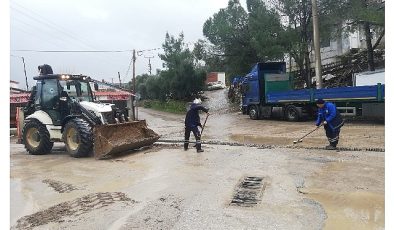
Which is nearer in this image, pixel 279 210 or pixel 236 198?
pixel 279 210

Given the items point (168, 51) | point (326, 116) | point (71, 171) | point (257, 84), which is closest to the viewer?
point (71, 171)

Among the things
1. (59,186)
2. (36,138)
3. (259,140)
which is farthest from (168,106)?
(59,186)

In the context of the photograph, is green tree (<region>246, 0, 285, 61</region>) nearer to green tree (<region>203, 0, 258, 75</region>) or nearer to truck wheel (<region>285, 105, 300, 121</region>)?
green tree (<region>203, 0, 258, 75</region>)

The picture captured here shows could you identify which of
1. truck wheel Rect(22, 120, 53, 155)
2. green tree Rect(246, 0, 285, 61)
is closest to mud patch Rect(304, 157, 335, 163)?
truck wheel Rect(22, 120, 53, 155)

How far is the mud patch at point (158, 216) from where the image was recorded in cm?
542

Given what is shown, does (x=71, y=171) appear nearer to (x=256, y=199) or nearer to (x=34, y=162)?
(x=34, y=162)

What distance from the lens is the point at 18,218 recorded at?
6.09 meters

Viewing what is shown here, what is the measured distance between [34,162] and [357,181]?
8414 mm

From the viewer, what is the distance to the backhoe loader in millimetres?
10969

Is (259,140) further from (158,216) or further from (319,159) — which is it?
(158,216)

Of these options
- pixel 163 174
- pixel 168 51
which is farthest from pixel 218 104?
pixel 163 174

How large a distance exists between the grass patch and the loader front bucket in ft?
69.1

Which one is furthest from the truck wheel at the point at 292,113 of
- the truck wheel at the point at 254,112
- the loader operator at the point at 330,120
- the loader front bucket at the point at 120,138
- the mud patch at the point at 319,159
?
the mud patch at the point at 319,159

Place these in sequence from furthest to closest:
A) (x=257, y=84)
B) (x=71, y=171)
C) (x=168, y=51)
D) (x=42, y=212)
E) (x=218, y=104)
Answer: (x=168, y=51)
(x=218, y=104)
(x=257, y=84)
(x=71, y=171)
(x=42, y=212)
